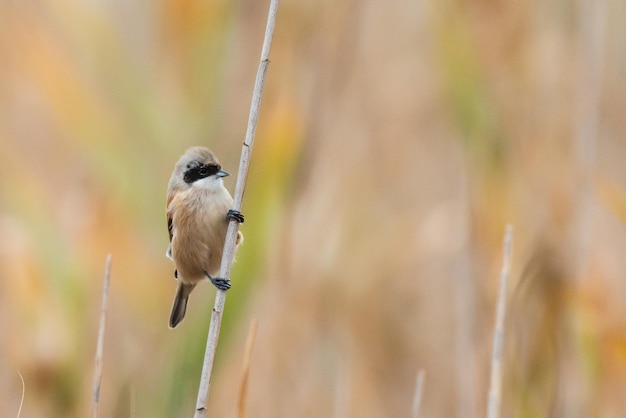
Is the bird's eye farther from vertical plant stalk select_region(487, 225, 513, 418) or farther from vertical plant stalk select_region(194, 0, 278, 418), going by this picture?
vertical plant stalk select_region(487, 225, 513, 418)

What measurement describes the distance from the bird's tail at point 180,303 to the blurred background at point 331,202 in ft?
0.12

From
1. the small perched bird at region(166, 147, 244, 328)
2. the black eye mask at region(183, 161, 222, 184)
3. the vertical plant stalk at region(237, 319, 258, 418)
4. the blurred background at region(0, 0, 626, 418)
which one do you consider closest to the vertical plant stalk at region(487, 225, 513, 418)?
the blurred background at region(0, 0, 626, 418)

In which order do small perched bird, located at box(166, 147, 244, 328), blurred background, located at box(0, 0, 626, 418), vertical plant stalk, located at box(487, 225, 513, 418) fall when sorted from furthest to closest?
small perched bird, located at box(166, 147, 244, 328) < blurred background, located at box(0, 0, 626, 418) < vertical plant stalk, located at box(487, 225, 513, 418)

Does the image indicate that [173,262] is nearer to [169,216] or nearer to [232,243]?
[169,216]

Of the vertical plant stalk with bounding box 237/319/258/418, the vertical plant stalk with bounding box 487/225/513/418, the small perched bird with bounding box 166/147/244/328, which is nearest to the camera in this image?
the vertical plant stalk with bounding box 237/319/258/418

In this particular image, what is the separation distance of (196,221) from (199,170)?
14 centimetres

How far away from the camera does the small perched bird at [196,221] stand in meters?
2.43

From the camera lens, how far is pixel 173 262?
2611mm

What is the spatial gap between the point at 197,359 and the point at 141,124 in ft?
2.02

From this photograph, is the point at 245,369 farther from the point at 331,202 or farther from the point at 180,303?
the point at 331,202

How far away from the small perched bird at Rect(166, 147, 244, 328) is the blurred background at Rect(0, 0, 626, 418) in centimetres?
6

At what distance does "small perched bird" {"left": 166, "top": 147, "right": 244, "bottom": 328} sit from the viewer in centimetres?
243

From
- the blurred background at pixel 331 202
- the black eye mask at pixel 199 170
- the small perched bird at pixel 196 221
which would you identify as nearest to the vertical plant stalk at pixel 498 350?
the blurred background at pixel 331 202

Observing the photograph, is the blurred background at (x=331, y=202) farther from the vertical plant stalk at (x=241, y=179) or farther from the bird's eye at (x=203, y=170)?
the vertical plant stalk at (x=241, y=179)
